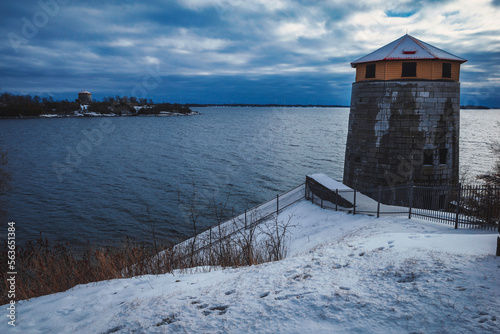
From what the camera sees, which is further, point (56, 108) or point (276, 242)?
point (56, 108)

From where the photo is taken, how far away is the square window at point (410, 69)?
1852 centimetres

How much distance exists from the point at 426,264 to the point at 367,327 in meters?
2.42

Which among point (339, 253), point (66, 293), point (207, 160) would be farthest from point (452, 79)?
point (207, 160)

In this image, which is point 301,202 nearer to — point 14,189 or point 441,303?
point 441,303

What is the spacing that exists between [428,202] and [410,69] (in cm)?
771

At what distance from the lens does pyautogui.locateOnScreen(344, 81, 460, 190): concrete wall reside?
18.6m

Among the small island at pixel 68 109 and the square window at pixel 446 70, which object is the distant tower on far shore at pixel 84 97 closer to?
the small island at pixel 68 109

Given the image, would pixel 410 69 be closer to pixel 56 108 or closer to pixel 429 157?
pixel 429 157

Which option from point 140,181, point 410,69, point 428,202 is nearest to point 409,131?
point 410,69

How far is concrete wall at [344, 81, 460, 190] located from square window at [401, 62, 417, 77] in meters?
0.54

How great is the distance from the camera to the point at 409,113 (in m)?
18.7

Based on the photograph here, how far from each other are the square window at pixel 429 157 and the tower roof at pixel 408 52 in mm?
5297

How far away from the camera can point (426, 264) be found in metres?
6.01

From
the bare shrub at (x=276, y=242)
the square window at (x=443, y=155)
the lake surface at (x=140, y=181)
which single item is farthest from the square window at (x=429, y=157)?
the lake surface at (x=140, y=181)
